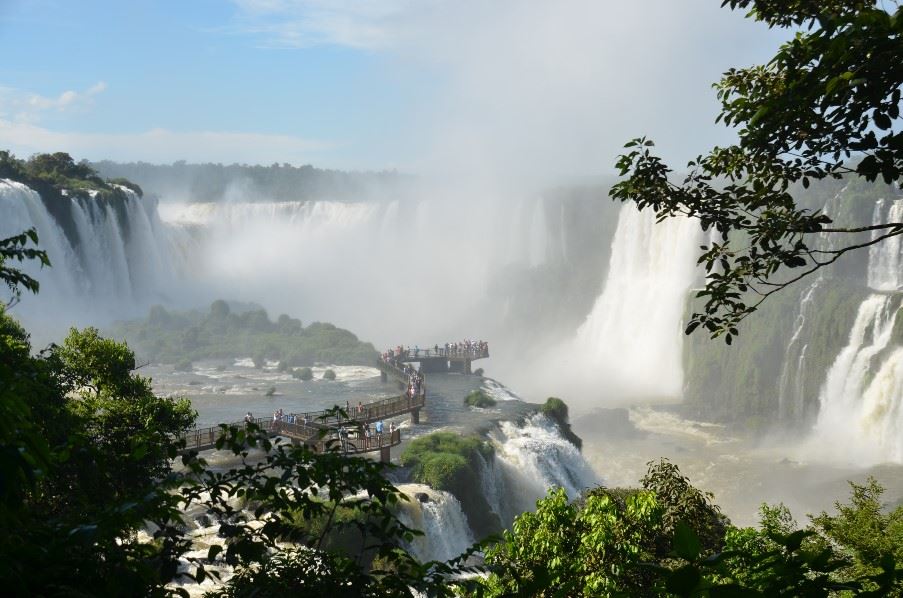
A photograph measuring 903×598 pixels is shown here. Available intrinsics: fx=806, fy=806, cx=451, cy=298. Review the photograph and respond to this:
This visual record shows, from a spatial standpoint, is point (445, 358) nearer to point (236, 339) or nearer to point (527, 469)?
point (236, 339)

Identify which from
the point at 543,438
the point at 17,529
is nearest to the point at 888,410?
the point at 543,438


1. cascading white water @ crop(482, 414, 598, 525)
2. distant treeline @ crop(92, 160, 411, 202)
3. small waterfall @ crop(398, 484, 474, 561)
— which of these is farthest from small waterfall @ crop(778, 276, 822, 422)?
distant treeline @ crop(92, 160, 411, 202)

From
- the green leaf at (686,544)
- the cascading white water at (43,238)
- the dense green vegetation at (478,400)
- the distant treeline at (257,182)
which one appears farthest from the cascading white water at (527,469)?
the distant treeline at (257,182)

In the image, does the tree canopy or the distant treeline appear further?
the distant treeline

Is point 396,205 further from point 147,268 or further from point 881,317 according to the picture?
point 881,317

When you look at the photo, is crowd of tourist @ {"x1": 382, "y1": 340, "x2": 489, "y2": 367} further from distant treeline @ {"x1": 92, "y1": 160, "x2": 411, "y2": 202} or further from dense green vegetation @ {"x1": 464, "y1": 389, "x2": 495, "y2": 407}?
distant treeline @ {"x1": 92, "y1": 160, "x2": 411, "y2": 202}
